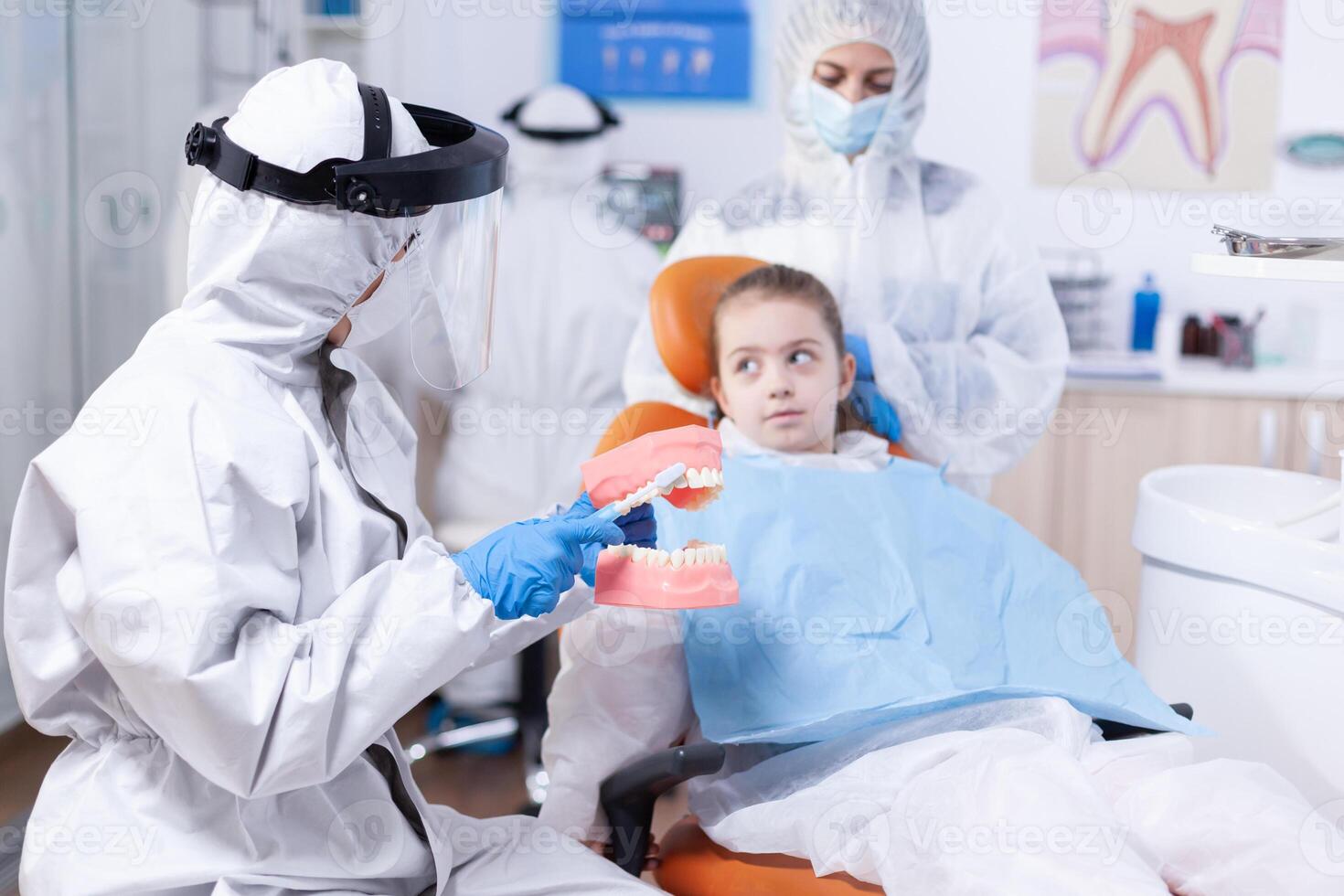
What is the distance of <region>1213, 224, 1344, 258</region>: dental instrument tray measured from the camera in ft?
4.77

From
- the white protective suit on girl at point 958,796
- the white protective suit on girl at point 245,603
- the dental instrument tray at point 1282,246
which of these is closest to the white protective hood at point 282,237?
the white protective suit on girl at point 245,603

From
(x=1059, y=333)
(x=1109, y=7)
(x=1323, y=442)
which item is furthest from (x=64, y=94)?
(x=1323, y=442)

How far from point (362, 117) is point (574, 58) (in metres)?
2.60

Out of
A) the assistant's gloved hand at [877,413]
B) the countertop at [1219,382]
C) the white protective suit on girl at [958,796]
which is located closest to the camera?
the white protective suit on girl at [958,796]

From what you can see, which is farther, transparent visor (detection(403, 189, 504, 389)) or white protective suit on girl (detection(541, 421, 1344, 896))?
transparent visor (detection(403, 189, 504, 389))

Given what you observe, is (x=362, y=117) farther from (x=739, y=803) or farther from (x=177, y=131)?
(x=177, y=131)

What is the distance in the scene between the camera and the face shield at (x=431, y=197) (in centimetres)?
115

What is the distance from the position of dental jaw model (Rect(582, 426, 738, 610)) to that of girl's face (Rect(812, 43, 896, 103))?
1.01 meters

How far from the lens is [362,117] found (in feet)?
3.90

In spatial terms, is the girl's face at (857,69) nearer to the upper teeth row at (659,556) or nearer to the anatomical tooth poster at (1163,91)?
the upper teeth row at (659,556)

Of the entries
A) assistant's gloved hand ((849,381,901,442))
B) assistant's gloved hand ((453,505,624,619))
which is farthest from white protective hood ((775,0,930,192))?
assistant's gloved hand ((453,505,624,619))

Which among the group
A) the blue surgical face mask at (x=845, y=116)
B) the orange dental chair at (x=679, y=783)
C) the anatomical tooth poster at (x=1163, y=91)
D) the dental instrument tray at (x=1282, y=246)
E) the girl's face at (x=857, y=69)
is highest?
the anatomical tooth poster at (x=1163, y=91)

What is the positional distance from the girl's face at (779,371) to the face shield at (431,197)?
0.50m

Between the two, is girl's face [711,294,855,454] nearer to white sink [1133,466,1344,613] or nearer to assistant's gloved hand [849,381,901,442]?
assistant's gloved hand [849,381,901,442]
